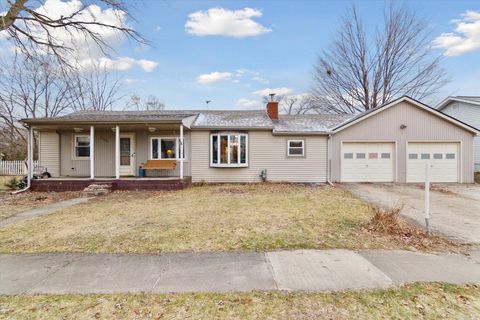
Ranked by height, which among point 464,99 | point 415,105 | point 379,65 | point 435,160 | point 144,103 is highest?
point 379,65

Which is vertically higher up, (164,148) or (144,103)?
(144,103)

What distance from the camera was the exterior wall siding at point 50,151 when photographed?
564 inches

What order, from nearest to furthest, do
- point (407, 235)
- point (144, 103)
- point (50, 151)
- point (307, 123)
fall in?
point (407, 235), point (50, 151), point (307, 123), point (144, 103)

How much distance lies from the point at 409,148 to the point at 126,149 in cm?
1500

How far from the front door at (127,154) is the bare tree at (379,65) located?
2059cm

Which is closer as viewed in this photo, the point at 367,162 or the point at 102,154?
the point at 102,154

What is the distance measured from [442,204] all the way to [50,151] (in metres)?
17.5

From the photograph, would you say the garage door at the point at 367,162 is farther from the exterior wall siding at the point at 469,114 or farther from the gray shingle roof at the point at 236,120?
the exterior wall siding at the point at 469,114

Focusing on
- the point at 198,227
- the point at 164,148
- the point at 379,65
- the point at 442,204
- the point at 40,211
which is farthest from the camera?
the point at 379,65

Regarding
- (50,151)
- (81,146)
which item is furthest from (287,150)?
(50,151)

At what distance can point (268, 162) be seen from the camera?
47.7ft

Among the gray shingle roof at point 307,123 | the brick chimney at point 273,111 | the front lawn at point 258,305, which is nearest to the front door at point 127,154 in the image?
the gray shingle roof at point 307,123

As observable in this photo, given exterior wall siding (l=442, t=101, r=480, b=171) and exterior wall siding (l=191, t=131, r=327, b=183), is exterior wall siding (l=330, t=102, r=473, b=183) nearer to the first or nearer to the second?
exterior wall siding (l=191, t=131, r=327, b=183)

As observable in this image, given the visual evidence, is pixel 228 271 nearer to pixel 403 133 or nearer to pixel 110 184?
pixel 110 184
